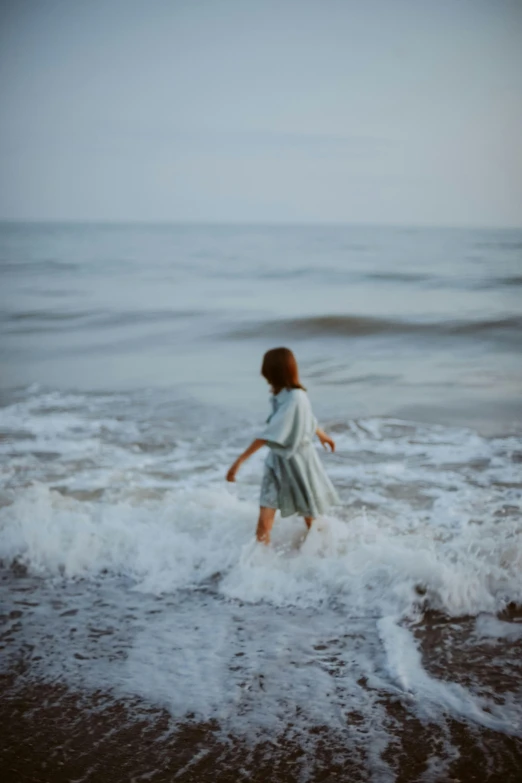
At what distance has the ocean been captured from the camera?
2508 millimetres

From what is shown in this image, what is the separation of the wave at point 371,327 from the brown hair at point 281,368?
1068 centimetres

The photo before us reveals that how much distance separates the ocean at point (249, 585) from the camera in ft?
8.23

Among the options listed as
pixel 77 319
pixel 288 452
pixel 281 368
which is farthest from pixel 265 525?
pixel 77 319

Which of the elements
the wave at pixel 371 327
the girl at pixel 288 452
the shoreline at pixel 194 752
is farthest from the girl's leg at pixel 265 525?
the wave at pixel 371 327

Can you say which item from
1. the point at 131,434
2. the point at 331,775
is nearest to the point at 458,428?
the point at 131,434

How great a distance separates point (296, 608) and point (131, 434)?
377cm

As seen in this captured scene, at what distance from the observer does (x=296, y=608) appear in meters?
3.56

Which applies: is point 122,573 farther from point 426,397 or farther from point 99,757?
point 426,397

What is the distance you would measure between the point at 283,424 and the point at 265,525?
2.04 feet

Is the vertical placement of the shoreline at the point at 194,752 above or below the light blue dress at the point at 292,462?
below

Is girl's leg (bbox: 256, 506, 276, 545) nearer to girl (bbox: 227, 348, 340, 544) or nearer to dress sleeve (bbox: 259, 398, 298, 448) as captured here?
girl (bbox: 227, 348, 340, 544)

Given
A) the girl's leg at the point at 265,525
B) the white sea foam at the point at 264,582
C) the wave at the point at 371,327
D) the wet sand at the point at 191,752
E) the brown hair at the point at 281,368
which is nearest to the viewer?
the wet sand at the point at 191,752

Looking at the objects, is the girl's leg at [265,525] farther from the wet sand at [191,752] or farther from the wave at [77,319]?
the wave at [77,319]

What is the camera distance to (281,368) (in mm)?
3777
